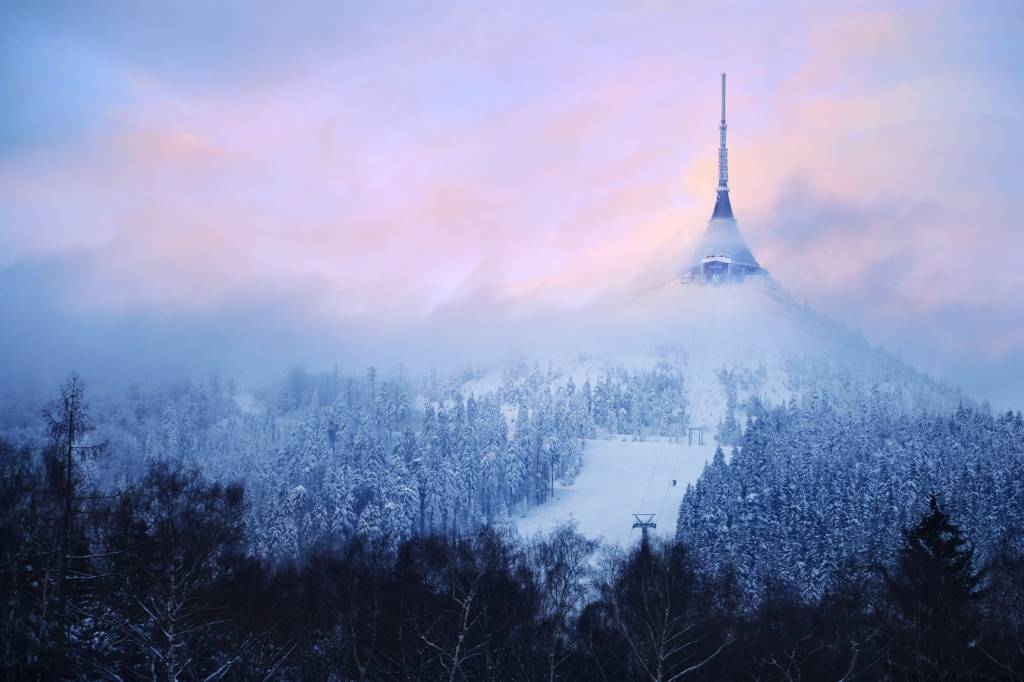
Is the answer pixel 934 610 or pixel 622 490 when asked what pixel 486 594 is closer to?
pixel 934 610

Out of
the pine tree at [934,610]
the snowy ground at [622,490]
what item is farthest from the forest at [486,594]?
the snowy ground at [622,490]

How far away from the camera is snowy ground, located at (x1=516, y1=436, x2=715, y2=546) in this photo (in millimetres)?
103562

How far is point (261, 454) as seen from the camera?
156m

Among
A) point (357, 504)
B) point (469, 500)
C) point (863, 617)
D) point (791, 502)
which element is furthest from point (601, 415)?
point (863, 617)

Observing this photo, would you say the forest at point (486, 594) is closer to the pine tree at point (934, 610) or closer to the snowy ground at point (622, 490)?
the pine tree at point (934, 610)

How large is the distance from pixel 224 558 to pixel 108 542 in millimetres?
4492

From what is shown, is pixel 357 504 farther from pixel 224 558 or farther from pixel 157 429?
pixel 157 429

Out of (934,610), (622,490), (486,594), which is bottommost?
(622,490)

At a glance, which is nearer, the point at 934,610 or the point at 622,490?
the point at 934,610

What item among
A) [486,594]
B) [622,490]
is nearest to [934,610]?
[486,594]

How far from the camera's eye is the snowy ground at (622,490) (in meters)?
104

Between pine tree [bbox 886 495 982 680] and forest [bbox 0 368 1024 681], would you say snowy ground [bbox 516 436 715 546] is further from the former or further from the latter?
pine tree [bbox 886 495 982 680]

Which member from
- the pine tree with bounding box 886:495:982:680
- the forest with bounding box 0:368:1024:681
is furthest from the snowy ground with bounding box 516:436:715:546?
the pine tree with bounding box 886:495:982:680

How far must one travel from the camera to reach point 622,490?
417 feet
